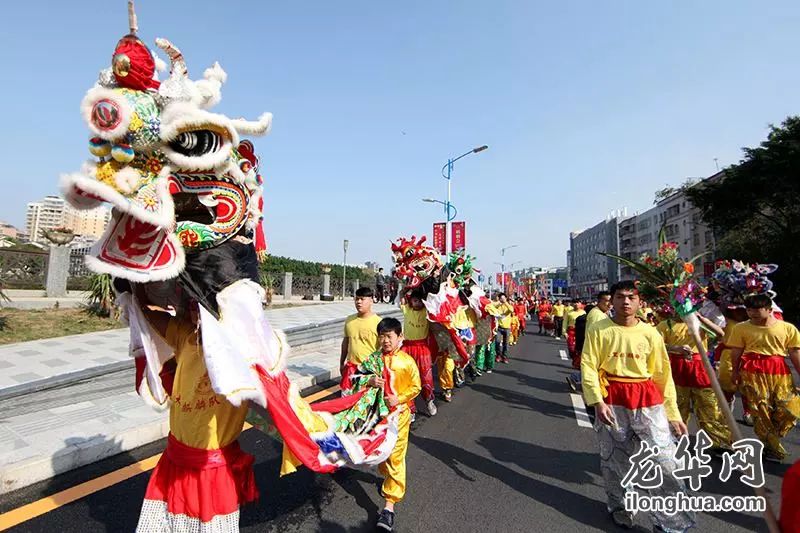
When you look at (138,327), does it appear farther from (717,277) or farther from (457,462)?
(717,277)

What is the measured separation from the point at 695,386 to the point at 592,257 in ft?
283

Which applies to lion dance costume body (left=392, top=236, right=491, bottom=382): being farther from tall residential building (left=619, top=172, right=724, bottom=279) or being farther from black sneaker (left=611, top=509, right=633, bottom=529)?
tall residential building (left=619, top=172, right=724, bottom=279)

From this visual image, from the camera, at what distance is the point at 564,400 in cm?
667

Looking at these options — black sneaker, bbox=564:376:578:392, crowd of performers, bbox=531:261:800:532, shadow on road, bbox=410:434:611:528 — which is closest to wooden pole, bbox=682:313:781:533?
crowd of performers, bbox=531:261:800:532

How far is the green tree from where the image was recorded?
61.7 feet

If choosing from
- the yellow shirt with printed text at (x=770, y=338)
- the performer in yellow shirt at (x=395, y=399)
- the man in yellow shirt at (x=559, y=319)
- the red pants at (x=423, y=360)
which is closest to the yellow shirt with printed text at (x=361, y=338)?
the performer in yellow shirt at (x=395, y=399)

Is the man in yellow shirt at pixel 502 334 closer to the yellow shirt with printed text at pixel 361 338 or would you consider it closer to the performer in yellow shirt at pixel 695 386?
the performer in yellow shirt at pixel 695 386

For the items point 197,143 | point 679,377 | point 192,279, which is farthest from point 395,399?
point 679,377

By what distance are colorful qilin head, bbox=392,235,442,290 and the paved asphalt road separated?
2.20 m

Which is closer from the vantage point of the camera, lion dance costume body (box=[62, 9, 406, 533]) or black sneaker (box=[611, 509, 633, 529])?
lion dance costume body (box=[62, 9, 406, 533])

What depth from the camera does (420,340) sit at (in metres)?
6.11

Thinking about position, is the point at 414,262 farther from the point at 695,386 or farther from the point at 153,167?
the point at 153,167

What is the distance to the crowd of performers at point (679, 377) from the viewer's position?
9.74 feet

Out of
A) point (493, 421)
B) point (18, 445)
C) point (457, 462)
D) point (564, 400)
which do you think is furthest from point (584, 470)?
point (18, 445)
